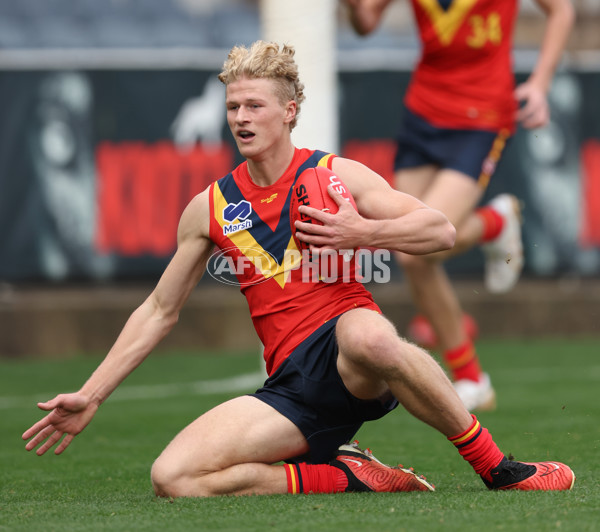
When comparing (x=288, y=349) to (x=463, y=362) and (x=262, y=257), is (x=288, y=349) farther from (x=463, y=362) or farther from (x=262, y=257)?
(x=463, y=362)

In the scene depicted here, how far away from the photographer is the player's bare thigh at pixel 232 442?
404cm

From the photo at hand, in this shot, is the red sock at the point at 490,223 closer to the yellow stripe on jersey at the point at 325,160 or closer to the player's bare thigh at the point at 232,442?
the yellow stripe on jersey at the point at 325,160

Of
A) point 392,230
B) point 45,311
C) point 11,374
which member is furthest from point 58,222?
point 392,230

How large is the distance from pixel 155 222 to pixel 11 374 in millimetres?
1723

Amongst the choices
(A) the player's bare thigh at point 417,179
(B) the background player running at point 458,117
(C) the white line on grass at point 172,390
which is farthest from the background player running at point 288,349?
(C) the white line on grass at point 172,390

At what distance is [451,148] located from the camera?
6.60 m

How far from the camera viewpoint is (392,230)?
3893mm

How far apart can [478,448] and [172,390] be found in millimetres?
4074

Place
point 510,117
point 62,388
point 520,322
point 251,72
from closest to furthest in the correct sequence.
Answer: point 251,72 < point 510,117 < point 62,388 < point 520,322

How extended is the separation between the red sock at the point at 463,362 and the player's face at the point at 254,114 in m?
2.62

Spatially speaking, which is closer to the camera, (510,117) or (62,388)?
(510,117)

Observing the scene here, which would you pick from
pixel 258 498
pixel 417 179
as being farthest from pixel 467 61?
pixel 258 498

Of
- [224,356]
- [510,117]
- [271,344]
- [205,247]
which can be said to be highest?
[510,117]

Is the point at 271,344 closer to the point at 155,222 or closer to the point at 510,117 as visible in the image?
the point at 510,117
